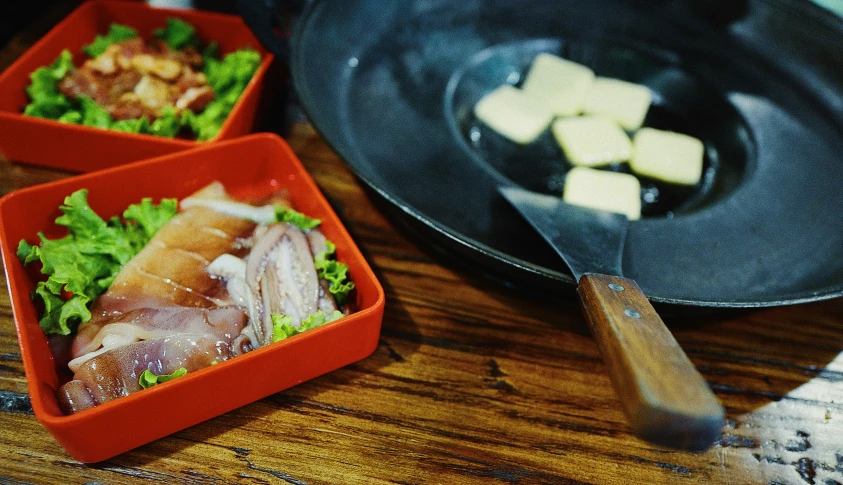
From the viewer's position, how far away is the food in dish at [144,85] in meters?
1.44

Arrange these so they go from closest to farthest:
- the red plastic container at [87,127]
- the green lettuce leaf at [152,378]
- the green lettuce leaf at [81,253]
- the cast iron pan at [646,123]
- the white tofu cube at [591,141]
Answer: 1. the green lettuce leaf at [152,378]
2. the green lettuce leaf at [81,253]
3. the cast iron pan at [646,123]
4. the red plastic container at [87,127]
5. the white tofu cube at [591,141]

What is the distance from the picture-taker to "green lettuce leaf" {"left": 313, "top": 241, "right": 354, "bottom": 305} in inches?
41.6

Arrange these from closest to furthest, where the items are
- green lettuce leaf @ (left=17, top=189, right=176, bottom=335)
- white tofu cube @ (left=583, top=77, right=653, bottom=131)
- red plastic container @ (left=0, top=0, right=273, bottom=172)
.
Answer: green lettuce leaf @ (left=17, top=189, right=176, bottom=335) < red plastic container @ (left=0, top=0, right=273, bottom=172) < white tofu cube @ (left=583, top=77, right=653, bottom=131)

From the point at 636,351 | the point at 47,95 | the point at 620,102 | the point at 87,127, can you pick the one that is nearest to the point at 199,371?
the point at 636,351

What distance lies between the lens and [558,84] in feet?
5.61

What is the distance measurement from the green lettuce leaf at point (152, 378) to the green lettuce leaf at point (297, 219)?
392mm

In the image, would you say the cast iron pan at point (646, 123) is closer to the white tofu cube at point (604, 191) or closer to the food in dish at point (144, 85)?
the white tofu cube at point (604, 191)

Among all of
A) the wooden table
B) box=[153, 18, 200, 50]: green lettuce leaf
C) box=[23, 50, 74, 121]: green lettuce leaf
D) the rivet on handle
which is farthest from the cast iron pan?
box=[23, 50, 74, 121]: green lettuce leaf

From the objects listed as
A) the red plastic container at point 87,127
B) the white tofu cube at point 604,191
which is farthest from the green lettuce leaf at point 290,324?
the white tofu cube at point 604,191

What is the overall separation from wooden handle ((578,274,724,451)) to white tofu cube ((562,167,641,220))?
58 centimetres

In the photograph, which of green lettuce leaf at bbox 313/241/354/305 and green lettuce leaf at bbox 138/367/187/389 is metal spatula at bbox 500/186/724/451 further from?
green lettuce leaf at bbox 138/367/187/389

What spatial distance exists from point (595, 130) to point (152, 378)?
1269 mm

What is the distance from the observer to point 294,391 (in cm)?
102

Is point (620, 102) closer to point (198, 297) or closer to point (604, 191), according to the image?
point (604, 191)
